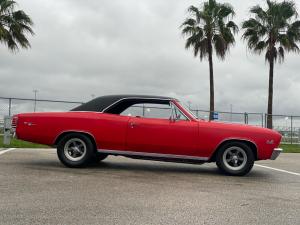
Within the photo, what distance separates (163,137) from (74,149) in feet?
5.86

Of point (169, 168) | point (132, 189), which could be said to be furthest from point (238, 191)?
point (169, 168)

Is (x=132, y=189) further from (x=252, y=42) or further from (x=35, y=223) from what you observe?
(x=252, y=42)

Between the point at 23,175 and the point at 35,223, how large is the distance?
3.04m

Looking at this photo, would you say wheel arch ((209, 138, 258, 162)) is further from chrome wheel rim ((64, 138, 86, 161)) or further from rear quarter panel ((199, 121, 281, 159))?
chrome wheel rim ((64, 138, 86, 161))

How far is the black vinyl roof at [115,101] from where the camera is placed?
8.24 metres

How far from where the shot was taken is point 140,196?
550 cm

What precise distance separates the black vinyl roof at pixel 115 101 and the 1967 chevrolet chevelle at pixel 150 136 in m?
0.02

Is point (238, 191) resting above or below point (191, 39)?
below

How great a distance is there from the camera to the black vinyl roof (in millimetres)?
8242

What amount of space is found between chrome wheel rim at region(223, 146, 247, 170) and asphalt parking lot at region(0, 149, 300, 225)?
0.85 feet

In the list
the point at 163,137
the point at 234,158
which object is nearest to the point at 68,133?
the point at 163,137

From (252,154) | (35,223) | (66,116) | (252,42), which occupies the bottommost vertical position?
(35,223)

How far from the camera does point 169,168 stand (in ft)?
29.0

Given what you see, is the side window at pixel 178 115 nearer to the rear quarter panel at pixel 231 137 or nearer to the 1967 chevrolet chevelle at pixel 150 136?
the 1967 chevrolet chevelle at pixel 150 136
